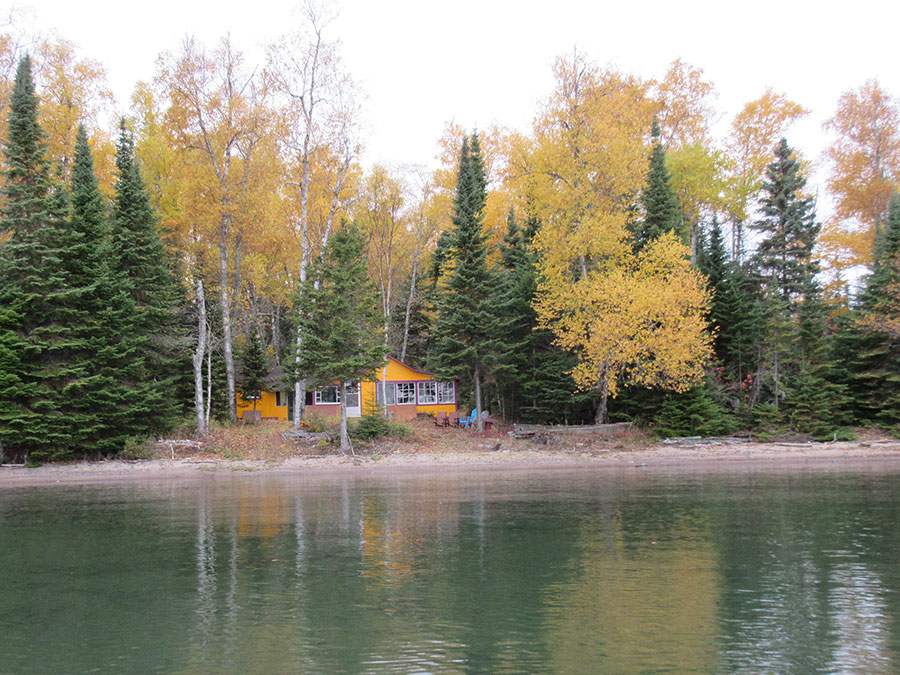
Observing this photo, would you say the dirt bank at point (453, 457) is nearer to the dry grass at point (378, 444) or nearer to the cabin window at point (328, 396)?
the dry grass at point (378, 444)

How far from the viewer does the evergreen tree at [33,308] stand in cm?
2431

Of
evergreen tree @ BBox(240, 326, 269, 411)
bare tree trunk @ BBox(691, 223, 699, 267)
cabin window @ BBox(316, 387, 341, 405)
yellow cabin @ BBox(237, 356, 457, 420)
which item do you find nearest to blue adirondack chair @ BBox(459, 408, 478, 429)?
yellow cabin @ BBox(237, 356, 457, 420)

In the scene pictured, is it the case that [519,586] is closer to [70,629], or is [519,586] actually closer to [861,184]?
[70,629]

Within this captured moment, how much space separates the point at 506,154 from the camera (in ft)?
139

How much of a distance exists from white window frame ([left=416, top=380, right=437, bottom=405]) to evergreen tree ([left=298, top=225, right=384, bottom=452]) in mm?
12549

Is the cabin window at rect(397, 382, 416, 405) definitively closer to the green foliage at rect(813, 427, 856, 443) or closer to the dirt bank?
the dirt bank

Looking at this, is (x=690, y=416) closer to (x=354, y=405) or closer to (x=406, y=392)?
(x=406, y=392)

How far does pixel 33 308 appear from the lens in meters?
25.1

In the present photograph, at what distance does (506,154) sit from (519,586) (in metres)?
36.0

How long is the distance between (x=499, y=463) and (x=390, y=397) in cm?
1410

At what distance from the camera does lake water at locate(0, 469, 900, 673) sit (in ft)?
24.6

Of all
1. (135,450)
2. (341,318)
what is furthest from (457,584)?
(135,450)

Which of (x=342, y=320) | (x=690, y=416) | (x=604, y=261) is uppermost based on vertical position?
(x=604, y=261)

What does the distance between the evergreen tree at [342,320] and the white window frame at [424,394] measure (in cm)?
1255
